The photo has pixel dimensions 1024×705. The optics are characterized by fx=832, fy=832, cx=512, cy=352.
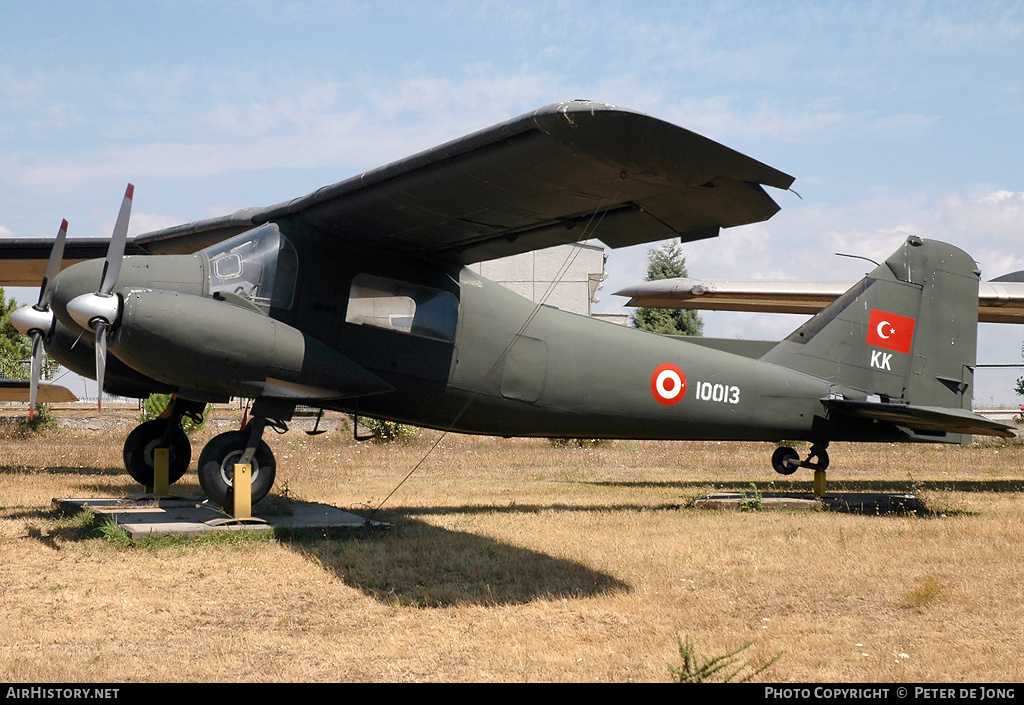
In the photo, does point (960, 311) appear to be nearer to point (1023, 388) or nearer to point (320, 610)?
point (320, 610)

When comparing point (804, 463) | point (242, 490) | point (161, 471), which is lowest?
point (161, 471)

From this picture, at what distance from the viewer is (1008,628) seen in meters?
5.68

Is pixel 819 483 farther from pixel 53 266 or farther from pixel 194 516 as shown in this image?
pixel 53 266

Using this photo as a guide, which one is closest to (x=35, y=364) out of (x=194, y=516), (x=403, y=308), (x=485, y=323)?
(x=194, y=516)

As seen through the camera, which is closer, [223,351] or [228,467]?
[223,351]

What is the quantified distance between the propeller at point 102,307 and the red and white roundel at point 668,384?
6.04m

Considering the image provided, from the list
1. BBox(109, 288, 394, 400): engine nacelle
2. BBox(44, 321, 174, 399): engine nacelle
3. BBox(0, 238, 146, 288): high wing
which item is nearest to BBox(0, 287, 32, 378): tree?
BBox(0, 238, 146, 288): high wing

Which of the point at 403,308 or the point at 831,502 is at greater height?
the point at 403,308

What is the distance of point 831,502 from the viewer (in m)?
11.4

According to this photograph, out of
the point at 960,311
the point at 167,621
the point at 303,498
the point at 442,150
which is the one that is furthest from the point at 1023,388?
the point at 167,621

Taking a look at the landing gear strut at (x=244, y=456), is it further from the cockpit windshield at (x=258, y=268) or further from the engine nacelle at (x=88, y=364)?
the engine nacelle at (x=88, y=364)

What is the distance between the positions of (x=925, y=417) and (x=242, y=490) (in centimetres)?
806

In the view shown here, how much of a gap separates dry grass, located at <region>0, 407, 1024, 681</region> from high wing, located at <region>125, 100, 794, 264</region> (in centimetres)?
302

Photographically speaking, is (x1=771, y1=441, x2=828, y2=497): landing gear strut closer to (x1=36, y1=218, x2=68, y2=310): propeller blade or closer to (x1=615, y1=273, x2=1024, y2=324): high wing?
(x1=615, y1=273, x2=1024, y2=324): high wing
